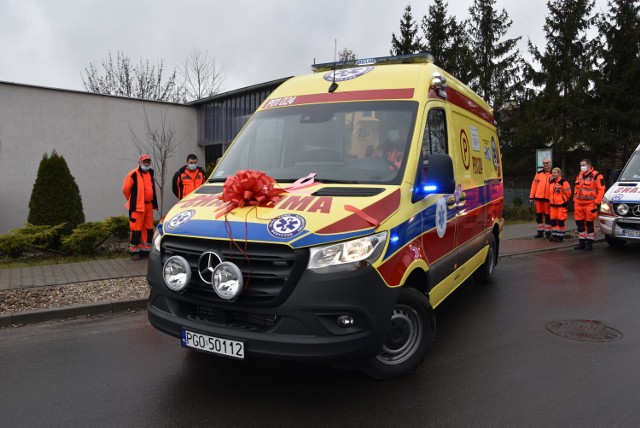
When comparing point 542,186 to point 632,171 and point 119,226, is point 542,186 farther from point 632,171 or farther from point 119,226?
point 119,226

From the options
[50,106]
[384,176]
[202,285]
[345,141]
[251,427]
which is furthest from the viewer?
[50,106]

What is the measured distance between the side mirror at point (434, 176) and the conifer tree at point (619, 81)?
21.0 meters

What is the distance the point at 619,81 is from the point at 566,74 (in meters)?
2.24

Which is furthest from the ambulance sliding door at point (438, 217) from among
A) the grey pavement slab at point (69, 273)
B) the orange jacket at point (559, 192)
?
the orange jacket at point (559, 192)

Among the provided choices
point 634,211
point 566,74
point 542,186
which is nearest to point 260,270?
point 634,211

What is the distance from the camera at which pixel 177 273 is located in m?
3.43

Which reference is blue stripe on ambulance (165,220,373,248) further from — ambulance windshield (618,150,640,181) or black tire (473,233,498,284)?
ambulance windshield (618,150,640,181)

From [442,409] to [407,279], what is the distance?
0.98 metres

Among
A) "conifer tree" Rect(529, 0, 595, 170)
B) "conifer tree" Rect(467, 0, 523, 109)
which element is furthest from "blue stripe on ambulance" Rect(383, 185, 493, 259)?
"conifer tree" Rect(467, 0, 523, 109)

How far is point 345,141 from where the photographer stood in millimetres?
4160

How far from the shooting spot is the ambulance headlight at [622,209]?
33.0 ft

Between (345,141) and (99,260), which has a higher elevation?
(345,141)

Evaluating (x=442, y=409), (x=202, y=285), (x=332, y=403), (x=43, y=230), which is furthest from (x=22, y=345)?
(x=43, y=230)

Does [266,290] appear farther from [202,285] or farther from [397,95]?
[397,95]
